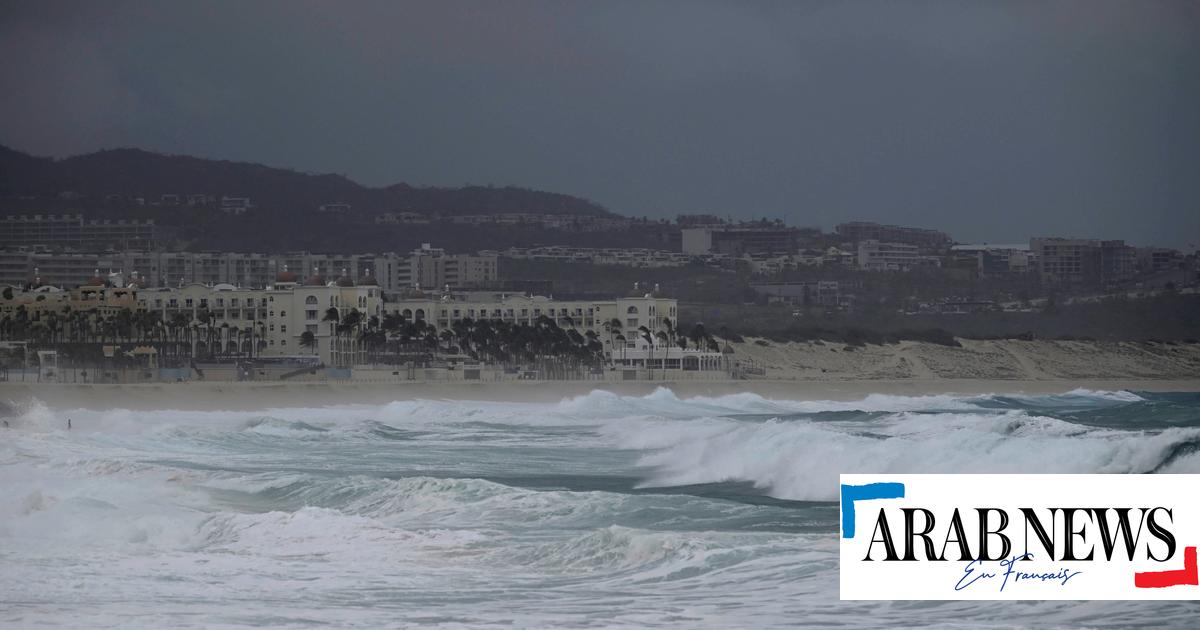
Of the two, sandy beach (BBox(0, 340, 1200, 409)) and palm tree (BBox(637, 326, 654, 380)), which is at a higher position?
palm tree (BBox(637, 326, 654, 380))

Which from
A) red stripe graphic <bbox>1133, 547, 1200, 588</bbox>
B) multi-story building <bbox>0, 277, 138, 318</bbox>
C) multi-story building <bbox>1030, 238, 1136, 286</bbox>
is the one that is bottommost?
red stripe graphic <bbox>1133, 547, 1200, 588</bbox>

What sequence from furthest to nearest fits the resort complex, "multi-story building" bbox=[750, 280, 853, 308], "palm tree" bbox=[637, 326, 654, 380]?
"multi-story building" bbox=[750, 280, 853, 308] < the resort complex < "palm tree" bbox=[637, 326, 654, 380]

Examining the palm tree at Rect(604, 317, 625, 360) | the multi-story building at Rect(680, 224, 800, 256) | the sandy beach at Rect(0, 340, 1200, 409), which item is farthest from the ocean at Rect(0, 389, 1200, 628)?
the multi-story building at Rect(680, 224, 800, 256)

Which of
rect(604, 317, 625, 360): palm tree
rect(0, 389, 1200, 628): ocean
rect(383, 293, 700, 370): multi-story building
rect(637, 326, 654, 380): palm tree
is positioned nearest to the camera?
rect(0, 389, 1200, 628): ocean

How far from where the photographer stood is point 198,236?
9656cm

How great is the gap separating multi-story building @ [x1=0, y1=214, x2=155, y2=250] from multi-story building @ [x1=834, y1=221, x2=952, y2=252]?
124 ft

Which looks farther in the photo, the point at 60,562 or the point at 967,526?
the point at 60,562

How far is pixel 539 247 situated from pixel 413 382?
4709 centimetres

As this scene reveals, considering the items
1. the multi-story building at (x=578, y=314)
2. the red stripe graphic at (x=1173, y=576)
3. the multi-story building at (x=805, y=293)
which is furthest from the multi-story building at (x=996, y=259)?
the red stripe graphic at (x=1173, y=576)

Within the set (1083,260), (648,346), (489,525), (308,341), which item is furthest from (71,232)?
(489,525)

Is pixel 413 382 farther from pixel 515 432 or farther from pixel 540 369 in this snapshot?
pixel 515 432

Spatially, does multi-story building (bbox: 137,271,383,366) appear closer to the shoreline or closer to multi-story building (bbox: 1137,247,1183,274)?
the shoreline

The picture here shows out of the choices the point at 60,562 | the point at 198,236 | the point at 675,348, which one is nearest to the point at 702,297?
the point at 675,348

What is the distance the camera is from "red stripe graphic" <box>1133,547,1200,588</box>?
10484 millimetres
